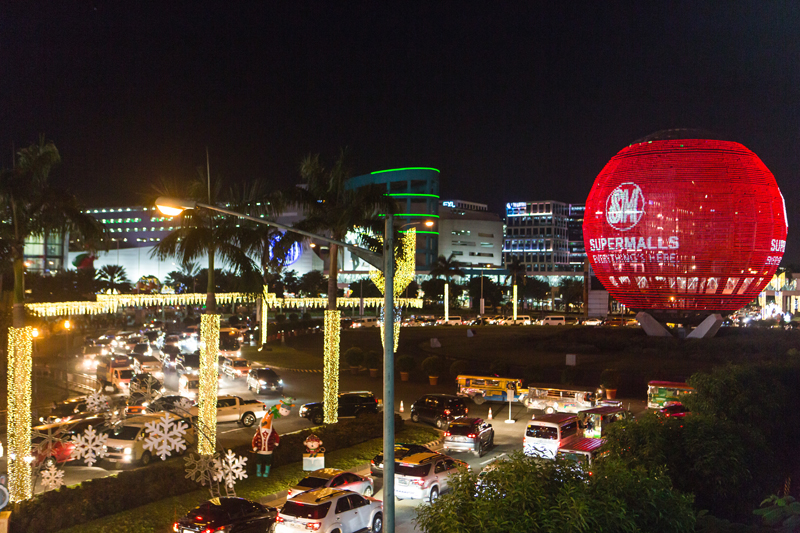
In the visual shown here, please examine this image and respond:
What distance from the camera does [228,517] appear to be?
45.1 ft

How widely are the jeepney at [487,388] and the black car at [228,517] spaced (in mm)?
20572

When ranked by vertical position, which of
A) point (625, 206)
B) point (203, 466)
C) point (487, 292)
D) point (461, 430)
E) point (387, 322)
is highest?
point (625, 206)

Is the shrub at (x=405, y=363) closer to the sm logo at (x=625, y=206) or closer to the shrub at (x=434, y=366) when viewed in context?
the shrub at (x=434, y=366)

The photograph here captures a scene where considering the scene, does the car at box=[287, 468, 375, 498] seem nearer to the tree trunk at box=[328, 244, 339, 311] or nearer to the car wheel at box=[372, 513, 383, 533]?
the car wheel at box=[372, 513, 383, 533]

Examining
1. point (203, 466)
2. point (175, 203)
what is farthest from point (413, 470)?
point (175, 203)

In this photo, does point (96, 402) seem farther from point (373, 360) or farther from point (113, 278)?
point (113, 278)

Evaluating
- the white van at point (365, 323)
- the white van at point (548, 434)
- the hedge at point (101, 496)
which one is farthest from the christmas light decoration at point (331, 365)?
the white van at point (365, 323)

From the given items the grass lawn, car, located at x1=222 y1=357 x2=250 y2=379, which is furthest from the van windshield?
car, located at x1=222 y1=357 x2=250 y2=379

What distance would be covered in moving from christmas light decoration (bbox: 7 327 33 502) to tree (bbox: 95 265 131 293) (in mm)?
85364

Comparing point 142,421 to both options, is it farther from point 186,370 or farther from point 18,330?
point 186,370

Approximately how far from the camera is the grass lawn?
563 inches

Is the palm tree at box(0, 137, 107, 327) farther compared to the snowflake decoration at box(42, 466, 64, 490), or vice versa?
the palm tree at box(0, 137, 107, 327)

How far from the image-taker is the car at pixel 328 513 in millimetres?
13531

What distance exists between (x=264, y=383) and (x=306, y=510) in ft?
74.6
